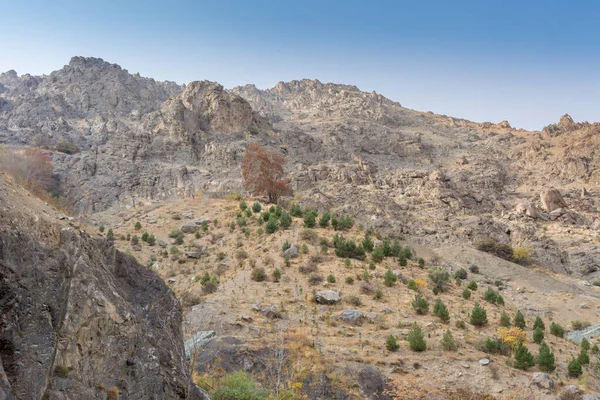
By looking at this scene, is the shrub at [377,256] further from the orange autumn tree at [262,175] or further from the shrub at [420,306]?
the orange autumn tree at [262,175]

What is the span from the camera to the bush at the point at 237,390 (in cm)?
728

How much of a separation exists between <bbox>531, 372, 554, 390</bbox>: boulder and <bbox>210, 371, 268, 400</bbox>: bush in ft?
20.9

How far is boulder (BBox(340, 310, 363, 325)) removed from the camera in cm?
1184

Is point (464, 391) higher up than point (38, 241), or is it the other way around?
point (38, 241)

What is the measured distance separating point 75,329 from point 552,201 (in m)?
43.0

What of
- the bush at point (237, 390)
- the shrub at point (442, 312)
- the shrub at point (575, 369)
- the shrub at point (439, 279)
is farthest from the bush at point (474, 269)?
the bush at point (237, 390)

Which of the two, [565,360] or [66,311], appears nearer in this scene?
[66,311]

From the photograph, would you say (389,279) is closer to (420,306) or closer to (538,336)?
(420,306)

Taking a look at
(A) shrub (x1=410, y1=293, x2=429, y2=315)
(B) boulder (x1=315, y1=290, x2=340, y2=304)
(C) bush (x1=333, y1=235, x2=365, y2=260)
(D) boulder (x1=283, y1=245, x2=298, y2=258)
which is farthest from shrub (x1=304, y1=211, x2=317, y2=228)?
(A) shrub (x1=410, y1=293, x2=429, y2=315)

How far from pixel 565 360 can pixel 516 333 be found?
128cm

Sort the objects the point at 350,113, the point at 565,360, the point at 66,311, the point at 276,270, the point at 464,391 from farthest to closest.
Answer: the point at 350,113, the point at 276,270, the point at 565,360, the point at 464,391, the point at 66,311

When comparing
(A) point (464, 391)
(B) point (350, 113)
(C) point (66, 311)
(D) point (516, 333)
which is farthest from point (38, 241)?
(B) point (350, 113)

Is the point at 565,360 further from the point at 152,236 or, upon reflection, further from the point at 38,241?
the point at 152,236

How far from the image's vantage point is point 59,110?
188 feet
